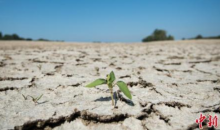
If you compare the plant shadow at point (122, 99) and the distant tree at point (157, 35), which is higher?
the distant tree at point (157, 35)

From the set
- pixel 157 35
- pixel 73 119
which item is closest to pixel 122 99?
pixel 73 119

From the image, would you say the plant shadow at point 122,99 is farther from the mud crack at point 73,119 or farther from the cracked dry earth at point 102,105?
the mud crack at point 73,119

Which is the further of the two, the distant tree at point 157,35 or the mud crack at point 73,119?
the distant tree at point 157,35

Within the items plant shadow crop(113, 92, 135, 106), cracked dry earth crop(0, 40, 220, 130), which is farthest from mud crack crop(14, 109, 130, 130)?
plant shadow crop(113, 92, 135, 106)

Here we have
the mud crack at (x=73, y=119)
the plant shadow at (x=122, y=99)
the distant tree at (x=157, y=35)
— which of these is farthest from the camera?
the distant tree at (x=157, y=35)

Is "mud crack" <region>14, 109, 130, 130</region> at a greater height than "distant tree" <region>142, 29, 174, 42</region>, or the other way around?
"distant tree" <region>142, 29, 174, 42</region>

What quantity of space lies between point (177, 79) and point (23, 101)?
4.26 feet

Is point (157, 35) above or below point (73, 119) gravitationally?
above

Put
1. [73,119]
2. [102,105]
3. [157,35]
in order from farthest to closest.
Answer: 1. [157,35]
2. [102,105]
3. [73,119]

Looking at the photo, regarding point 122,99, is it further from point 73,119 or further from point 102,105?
point 73,119

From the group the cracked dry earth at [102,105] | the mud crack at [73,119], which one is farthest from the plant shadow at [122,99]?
the mud crack at [73,119]

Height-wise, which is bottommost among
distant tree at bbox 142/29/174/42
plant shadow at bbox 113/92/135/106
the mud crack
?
the mud crack

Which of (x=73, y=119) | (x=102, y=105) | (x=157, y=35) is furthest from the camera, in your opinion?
(x=157, y=35)

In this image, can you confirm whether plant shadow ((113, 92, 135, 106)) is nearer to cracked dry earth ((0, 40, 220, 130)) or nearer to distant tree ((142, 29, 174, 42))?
cracked dry earth ((0, 40, 220, 130))
